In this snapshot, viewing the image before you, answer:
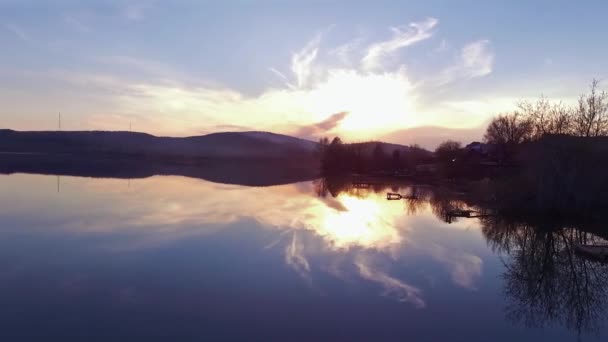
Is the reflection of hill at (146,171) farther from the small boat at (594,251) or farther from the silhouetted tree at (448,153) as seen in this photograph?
the small boat at (594,251)

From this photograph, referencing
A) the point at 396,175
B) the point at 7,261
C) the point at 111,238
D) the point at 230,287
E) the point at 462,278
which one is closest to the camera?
the point at 230,287

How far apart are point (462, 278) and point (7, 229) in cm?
1497

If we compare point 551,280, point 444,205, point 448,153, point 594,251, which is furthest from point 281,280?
point 448,153

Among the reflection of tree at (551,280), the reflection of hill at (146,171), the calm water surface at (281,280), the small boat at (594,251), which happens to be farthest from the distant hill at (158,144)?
the small boat at (594,251)

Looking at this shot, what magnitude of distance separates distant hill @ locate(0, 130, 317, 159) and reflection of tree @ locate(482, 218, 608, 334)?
121 meters

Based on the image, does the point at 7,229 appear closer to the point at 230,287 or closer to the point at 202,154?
the point at 230,287

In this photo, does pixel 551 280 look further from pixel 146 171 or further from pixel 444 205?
pixel 146 171

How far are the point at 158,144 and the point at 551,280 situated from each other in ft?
536

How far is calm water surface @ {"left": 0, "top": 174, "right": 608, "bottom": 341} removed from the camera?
28.5ft

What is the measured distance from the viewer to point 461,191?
39781mm

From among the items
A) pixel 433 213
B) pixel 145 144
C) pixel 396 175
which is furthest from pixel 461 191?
pixel 145 144

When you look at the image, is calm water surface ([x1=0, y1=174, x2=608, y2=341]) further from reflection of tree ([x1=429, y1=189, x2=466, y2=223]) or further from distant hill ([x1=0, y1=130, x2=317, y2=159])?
distant hill ([x1=0, y1=130, x2=317, y2=159])

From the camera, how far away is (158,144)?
165 m

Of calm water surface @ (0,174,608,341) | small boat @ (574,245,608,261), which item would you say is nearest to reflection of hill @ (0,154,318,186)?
calm water surface @ (0,174,608,341)
